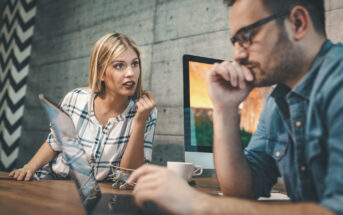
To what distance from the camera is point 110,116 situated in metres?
1.74

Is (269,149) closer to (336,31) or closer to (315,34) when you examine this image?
(315,34)

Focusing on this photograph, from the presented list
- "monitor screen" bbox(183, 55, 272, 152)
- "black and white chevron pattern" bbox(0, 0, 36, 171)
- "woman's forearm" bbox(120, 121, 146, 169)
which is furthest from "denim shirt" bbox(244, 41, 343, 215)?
"black and white chevron pattern" bbox(0, 0, 36, 171)

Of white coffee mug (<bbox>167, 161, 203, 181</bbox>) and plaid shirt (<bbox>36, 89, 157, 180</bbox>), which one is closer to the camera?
white coffee mug (<bbox>167, 161, 203, 181</bbox>)

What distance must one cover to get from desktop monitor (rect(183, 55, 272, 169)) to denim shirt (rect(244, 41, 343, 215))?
43 centimetres

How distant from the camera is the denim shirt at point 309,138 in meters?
0.50

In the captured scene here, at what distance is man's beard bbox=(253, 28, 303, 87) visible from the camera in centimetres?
73

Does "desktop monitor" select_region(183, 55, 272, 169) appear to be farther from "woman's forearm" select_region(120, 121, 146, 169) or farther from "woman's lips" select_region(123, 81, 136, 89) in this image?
"woman's lips" select_region(123, 81, 136, 89)

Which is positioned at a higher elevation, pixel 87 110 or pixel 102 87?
pixel 102 87

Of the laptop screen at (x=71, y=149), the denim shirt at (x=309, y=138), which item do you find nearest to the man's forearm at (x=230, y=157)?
the denim shirt at (x=309, y=138)

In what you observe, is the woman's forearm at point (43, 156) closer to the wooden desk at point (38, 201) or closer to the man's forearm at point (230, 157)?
the wooden desk at point (38, 201)

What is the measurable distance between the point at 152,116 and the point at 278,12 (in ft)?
3.71

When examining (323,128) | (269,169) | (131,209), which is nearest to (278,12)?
(323,128)

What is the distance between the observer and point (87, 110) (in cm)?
168

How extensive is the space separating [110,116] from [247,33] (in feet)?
3.90
